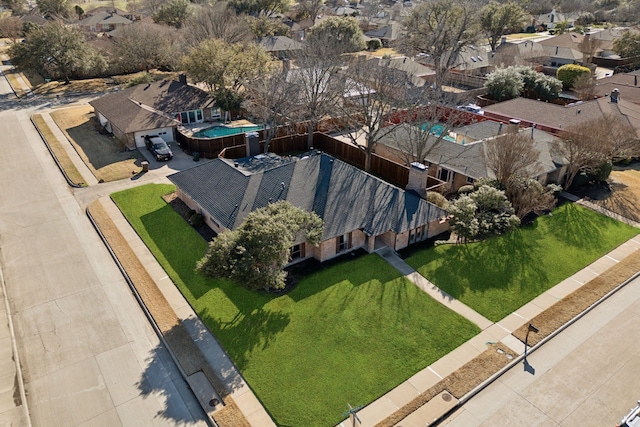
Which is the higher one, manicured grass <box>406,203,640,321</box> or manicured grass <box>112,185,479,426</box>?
manicured grass <box>112,185,479,426</box>

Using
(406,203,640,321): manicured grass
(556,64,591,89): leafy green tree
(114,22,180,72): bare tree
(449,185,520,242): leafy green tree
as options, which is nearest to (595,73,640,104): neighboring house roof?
(556,64,591,89): leafy green tree

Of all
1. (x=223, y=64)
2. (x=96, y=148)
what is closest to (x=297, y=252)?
(x=96, y=148)

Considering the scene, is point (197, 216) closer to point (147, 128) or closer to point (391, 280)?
point (391, 280)

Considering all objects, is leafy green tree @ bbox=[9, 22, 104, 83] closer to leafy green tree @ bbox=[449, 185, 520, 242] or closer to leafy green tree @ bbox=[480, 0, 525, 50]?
leafy green tree @ bbox=[449, 185, 520, 242]

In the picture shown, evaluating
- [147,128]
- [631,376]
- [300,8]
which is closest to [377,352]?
[631,376]

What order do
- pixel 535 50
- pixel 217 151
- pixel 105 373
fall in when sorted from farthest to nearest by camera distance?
pixel 535 50 → pixel 217 151 → pixel 105 373

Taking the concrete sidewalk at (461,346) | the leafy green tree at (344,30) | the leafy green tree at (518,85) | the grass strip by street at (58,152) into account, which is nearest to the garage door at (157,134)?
the grass strip by street at (58,152)
